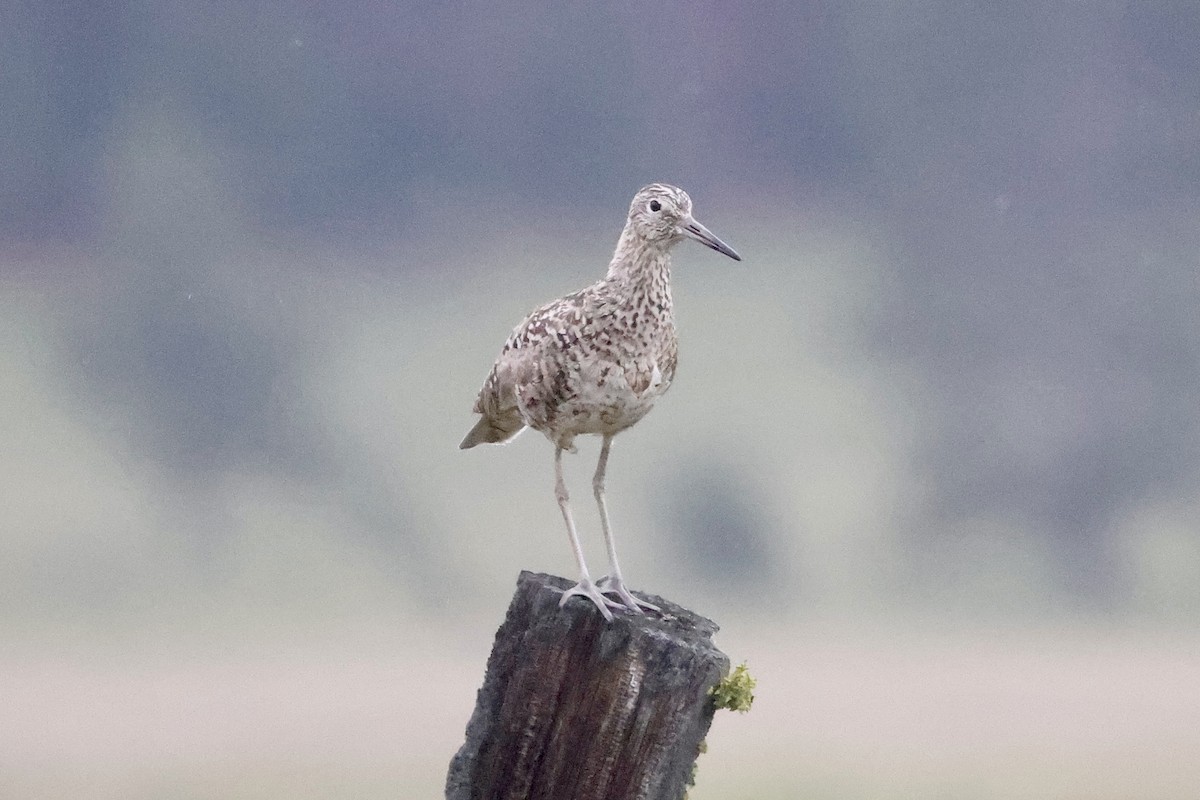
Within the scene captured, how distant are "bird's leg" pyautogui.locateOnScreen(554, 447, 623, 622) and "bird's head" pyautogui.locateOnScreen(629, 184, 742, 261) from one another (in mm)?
881

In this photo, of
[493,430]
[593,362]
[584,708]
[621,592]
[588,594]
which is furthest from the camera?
[493,430]

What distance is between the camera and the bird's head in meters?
4.80

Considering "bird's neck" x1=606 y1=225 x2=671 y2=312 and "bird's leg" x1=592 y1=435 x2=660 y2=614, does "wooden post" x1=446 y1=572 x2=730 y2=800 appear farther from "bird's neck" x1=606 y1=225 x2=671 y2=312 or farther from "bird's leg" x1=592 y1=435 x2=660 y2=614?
"bird's neck" x1=606 y1=225 x2=671 y2=312

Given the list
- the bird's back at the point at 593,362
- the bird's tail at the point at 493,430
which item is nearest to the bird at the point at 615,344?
the bird's back at the point at 593,362

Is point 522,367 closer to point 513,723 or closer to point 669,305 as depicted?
point 669,305

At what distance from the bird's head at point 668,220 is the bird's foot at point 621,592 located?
47.7 inches

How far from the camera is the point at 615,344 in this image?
4762 millimetres

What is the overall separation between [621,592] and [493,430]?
97 centimetres

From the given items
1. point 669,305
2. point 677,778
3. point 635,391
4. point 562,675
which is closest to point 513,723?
point 562,675

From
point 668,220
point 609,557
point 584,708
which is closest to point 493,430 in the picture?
point 609,557

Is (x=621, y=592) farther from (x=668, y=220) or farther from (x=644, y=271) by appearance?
(x=668, y=220)

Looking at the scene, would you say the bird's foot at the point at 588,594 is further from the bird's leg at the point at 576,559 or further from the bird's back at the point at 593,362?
the bird's back at the point at 593,362

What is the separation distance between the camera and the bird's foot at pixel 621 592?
484 centimetres

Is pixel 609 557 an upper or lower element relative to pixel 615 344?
lower
